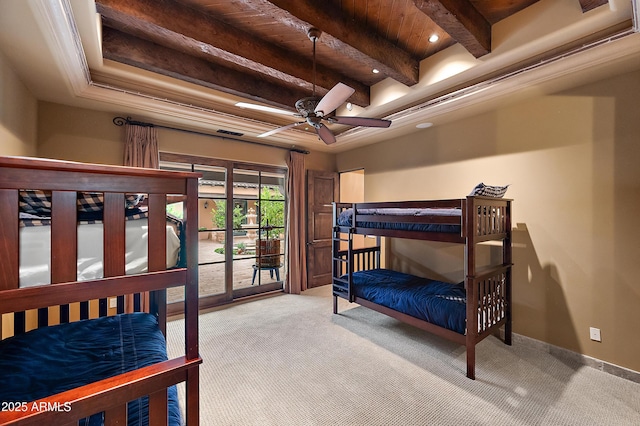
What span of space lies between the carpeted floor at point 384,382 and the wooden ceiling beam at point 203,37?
2.79m

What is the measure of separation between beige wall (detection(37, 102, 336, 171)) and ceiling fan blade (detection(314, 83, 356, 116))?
2247 mm

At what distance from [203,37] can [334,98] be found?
1.20 m

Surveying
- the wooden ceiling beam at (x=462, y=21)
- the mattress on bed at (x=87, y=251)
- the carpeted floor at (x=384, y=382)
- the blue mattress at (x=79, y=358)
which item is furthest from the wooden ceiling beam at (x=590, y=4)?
the blue mattress at (x=79, y=358)

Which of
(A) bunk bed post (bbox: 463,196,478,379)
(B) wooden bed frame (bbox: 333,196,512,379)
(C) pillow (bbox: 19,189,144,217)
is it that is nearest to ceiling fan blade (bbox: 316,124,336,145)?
(B) wooden bed frame (bbox: 333,196,512,379)

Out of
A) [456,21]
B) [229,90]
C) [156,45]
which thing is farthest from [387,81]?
[156,45]

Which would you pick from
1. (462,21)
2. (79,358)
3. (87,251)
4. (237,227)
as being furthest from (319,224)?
(87,251)

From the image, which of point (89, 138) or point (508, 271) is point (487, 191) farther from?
point (89, 138)

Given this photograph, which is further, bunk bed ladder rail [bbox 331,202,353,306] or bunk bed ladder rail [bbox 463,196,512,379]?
bunk bed ladder rail [bbox 331,202,353,306]

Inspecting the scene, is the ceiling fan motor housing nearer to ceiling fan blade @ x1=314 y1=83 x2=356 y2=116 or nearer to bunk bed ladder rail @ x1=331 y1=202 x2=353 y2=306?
ceiling fan blade @ x1=314 y1=83 x2=356 y2=116

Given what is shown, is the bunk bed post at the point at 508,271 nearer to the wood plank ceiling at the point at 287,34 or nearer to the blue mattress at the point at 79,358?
the wood plank ceiling at the point at 287,34

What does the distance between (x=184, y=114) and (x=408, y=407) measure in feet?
12.0

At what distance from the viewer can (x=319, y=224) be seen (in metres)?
4.89

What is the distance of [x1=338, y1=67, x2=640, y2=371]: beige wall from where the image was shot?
2.21 meters

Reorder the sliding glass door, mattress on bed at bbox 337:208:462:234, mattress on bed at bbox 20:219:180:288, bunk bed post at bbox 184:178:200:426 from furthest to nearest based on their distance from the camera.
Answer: the sliding glass door, mattress on bed at bbox 337:208:462:234, bunk bed post at bbox 184:178:200:426, mattress on bed at bbox 20:219:180:288
